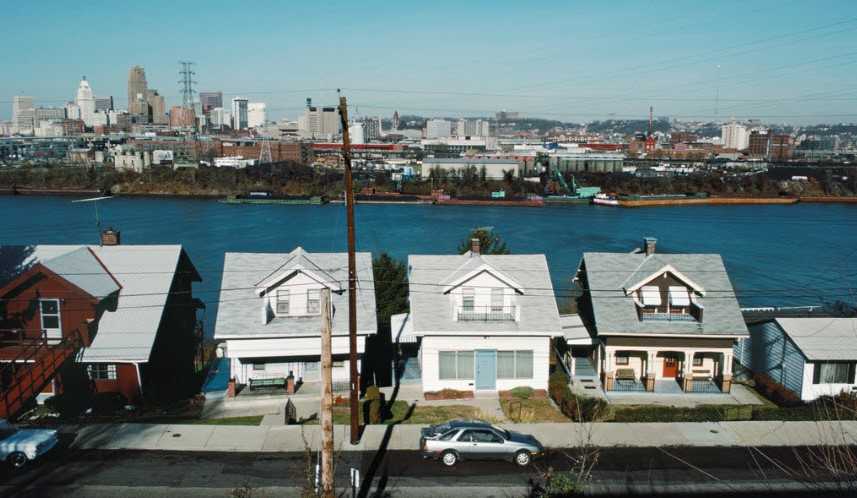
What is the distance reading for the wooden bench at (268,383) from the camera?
39.5 feet

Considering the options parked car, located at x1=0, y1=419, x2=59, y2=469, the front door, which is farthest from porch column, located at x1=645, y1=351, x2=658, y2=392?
parked car, located at x1=0, y1=419, x2=59, y2=469

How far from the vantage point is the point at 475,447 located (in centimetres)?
878

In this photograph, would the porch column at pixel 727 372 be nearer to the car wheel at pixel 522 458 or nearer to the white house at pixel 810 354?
the white house at pixel 810 354

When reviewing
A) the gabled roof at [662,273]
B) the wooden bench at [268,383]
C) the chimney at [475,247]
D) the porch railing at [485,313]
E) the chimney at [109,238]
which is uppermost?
the chimney at [109,238]

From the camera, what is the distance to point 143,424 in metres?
10.2

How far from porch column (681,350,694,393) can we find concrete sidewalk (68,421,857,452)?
1.82 m

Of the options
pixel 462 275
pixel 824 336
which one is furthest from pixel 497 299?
pixel 824 336

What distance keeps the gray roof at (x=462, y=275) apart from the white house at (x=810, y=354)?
4.00 m

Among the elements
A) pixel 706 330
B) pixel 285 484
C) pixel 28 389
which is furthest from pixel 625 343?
pixel 28 389

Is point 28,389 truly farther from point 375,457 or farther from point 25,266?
point 375,457

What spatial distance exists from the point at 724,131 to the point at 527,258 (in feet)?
640

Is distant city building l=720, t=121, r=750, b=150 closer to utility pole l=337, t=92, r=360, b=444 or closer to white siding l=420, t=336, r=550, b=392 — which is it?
white siding l=420, t=336, r=550, b=392

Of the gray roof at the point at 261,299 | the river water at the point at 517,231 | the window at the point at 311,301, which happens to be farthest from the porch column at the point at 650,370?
the river water at the point at 517,231

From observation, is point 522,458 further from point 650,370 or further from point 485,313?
point 650,370
